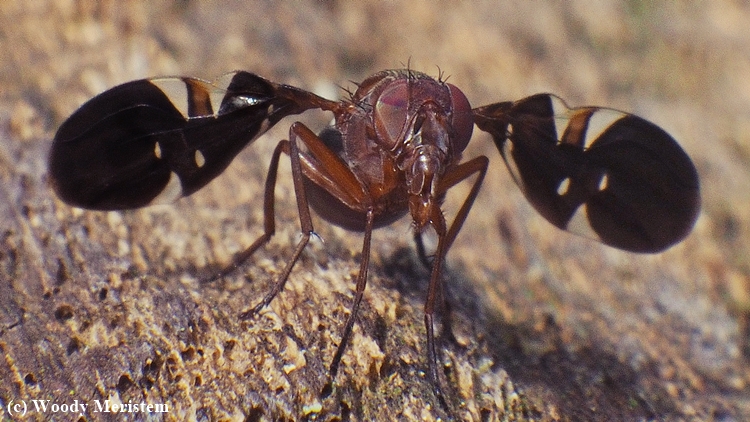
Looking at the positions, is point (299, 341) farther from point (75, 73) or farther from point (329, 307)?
point (75, 73)

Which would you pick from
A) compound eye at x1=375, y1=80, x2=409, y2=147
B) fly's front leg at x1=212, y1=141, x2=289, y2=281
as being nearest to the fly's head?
compound eye at x1=375, y1=80, x2=409, y2=147

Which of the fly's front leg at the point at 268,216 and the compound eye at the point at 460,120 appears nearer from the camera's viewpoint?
the compound eye at the point at 460,120

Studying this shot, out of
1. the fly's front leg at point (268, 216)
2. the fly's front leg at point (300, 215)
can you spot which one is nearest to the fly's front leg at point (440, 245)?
the fly's front leg at point (300, 215)

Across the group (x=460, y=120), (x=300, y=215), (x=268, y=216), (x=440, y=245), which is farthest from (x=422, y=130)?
(x=268, y=216)

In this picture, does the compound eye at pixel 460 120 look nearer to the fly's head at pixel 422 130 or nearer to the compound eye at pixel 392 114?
the fly's head at pixel 422 130

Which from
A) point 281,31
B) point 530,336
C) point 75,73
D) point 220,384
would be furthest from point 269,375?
point 281,31

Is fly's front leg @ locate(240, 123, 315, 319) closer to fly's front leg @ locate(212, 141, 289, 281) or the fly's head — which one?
fly's front leg @ locate(212, 141, 289, 281)
